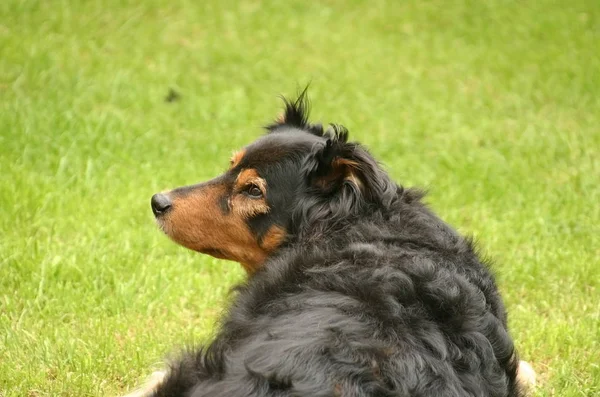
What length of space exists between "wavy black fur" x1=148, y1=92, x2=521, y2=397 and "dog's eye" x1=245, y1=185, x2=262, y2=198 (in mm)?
120

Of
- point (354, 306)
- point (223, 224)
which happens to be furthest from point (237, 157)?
point (354, 306)

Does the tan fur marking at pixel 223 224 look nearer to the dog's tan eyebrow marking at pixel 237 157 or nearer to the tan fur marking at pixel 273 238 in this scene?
the tan fur marking at pixel 273 238

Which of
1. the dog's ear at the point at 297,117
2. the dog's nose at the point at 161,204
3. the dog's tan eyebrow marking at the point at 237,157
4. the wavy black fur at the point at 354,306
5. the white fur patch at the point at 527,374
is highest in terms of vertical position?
the dog's ear at the point at 297,117

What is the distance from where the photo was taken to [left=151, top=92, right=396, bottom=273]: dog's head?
4695 mm

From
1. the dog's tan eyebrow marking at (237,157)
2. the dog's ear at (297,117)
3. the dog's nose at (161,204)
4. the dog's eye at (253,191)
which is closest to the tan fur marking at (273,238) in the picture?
the dog's eye at (253,191)

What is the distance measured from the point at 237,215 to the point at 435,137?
5492mm

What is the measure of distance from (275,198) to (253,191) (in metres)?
0.17

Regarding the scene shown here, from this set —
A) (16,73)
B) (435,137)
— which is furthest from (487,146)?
(16,73)

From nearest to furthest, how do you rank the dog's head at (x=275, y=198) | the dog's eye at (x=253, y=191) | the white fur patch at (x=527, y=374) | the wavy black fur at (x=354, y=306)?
the wavy black fur at (x=354, y=306)
the dog's head at (x=275, y=198)
the dog's eye at (x=253, y=191)
the white fur patch at (x=527, y=374)

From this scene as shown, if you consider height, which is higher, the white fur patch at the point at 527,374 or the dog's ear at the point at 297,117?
the dog's ear at the point at 297,117

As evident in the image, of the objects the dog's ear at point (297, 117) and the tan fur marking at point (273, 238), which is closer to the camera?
the tan fur marking at point (273, 238)

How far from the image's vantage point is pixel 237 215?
5.00 metres

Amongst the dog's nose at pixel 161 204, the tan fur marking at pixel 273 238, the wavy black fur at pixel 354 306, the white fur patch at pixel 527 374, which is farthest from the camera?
the white fur patch at pixel 527 374

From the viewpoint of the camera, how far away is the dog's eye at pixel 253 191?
4.99 m
